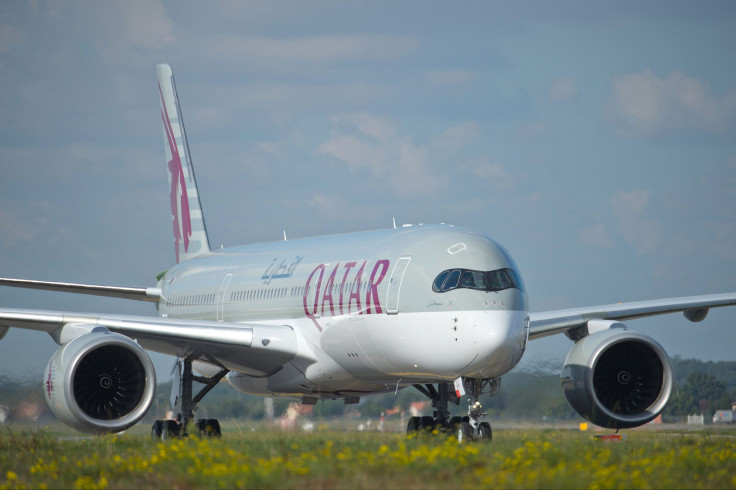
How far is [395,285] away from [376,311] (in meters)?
0.65

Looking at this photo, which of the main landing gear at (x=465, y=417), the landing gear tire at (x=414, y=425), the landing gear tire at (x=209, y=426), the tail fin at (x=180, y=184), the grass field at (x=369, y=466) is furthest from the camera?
the tail fin at (x=180, y=184)

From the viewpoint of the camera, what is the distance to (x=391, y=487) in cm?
1205

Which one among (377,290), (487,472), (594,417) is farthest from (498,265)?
(487,472)

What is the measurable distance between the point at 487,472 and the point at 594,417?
899 centimetres

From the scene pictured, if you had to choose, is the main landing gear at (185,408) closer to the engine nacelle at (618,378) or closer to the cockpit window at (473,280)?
the cockpit window at (473,280)

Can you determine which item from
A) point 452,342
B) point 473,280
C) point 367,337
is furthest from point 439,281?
point 367,337

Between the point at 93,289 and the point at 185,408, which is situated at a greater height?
the point at 93,289

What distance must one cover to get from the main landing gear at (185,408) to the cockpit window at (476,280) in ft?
22.1

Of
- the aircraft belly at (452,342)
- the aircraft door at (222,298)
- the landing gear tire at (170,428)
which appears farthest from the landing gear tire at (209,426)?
the aircraft belly at (452,342)

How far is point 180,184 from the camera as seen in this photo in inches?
1346

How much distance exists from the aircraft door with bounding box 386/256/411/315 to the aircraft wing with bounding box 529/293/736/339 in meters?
3.89

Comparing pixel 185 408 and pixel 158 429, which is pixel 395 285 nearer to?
pixel 185 408

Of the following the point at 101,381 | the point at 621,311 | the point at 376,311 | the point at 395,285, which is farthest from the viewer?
the point at 621,311

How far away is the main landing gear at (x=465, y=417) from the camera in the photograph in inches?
748
